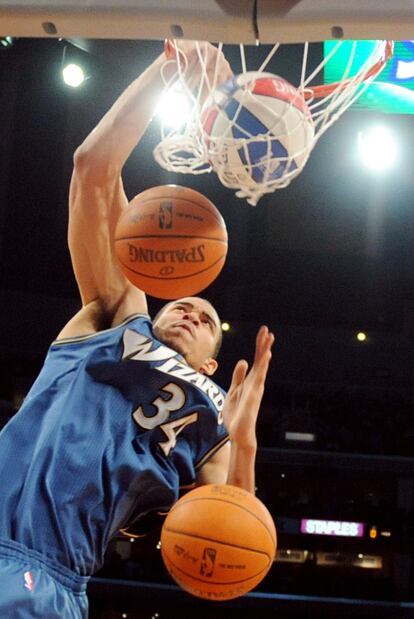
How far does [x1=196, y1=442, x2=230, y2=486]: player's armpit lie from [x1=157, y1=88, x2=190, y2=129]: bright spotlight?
3.46 ft

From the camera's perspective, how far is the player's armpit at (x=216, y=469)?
2859 millimetres

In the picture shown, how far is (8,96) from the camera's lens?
33.1 ft

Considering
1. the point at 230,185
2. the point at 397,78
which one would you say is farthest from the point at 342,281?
the point at 230,185

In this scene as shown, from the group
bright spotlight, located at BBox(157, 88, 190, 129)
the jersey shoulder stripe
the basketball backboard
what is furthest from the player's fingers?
the basketball backboard

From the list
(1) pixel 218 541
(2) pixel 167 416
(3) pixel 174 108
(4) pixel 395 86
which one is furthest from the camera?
(4) pixel 395 86

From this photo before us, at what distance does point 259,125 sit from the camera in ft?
8.73

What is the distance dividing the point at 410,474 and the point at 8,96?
6.31 meters

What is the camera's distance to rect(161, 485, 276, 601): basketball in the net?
96.4 inches

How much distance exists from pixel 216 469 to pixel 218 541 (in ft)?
1.48

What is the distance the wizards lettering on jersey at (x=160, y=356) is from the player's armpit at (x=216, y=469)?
0.21m

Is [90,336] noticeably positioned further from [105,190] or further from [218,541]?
[218,541]

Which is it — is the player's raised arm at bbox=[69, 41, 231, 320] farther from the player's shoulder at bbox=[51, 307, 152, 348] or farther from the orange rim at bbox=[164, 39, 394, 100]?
the orange rim at bbox=[164, 39, 394, 100]

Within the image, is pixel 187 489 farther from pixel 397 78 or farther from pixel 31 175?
pixel 31 175

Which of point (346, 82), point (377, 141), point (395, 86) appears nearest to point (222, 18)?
point (346, 82)
